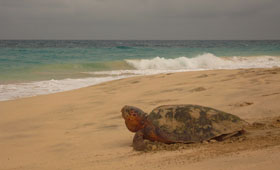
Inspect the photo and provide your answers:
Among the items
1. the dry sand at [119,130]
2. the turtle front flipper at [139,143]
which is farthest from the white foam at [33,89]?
the turtle front flipper at [139,143]

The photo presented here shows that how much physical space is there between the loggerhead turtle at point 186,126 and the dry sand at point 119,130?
12 cm

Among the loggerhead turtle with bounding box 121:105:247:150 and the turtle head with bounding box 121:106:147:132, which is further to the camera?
the turtle head with bounding box 121:106:147:132

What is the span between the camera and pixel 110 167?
2.83 m

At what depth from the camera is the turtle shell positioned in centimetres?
335

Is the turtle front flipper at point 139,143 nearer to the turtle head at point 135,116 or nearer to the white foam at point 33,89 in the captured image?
the turtle head at point 135,116

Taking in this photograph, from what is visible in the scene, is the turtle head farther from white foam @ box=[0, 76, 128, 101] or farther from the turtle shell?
white foam @ box=[0, 76, 128, 101]

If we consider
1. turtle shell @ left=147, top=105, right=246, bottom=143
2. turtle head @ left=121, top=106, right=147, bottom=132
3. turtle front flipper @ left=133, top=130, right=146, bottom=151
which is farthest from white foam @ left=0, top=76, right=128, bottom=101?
turtle shell @ left=147, top=105, right=246, bottom=143

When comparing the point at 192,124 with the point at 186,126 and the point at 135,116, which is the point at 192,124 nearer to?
the point at 186,126

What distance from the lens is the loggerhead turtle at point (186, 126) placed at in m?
3.35

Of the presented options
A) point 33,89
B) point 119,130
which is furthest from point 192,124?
point 33,89

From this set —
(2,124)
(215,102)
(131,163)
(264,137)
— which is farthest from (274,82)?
(2,124)

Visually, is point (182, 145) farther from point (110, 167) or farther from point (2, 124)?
point (2, 124)

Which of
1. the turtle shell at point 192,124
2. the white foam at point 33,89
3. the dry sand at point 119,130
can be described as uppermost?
the turtle shell at point 192,124

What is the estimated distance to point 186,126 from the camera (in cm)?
338
